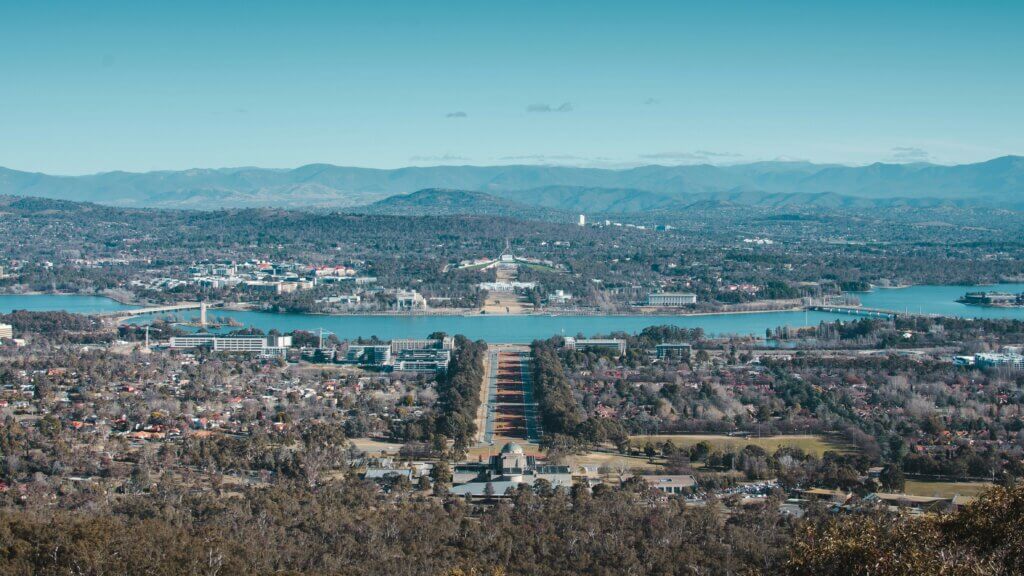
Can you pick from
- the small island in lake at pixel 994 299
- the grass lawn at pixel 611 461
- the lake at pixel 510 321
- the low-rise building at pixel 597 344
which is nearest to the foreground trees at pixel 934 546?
the grass lawn at pixel 611 461

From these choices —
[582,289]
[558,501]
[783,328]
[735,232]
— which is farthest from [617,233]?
[558,501]

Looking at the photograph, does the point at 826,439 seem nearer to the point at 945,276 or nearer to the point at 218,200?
the point at 945,276

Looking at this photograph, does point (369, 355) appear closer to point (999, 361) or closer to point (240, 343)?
point (240, 343)

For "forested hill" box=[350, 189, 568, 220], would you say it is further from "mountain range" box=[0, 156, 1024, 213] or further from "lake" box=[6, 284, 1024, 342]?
"lake" box=[6, 284, 1024, 342]

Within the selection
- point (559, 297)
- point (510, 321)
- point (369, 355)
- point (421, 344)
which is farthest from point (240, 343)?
point (559, 297)

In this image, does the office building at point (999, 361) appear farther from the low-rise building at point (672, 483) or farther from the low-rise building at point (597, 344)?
the low-rise building at point (672, 483)

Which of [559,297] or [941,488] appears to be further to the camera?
[559,297]

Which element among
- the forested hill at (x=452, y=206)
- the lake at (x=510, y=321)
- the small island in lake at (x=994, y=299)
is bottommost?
the lake at (x=510, y=321)
